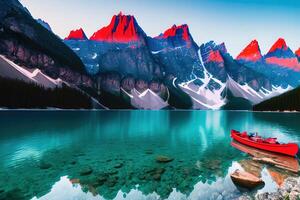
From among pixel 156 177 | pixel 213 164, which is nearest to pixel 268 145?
pixel 213 164

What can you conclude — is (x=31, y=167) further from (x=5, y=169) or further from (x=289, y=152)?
(x=289, y=152)

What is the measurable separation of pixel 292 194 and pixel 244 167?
1232 cm

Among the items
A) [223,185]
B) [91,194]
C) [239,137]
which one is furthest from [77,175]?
[239,137]

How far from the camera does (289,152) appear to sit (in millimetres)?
35375

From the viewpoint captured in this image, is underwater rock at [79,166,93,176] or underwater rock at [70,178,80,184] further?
underwater rock at [79,166,93,176]

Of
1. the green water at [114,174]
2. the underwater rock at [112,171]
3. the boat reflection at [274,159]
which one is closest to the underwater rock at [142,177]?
the green water at [114,174]

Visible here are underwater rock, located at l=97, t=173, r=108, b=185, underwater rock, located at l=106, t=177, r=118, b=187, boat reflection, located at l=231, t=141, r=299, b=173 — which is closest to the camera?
underwater rock, located at l=106, t=177, r=118, b=187

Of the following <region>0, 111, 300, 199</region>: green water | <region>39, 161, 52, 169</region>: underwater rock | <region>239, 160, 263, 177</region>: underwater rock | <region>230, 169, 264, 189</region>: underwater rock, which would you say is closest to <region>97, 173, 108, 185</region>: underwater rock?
<region>0, 111, 300, 199</region>: green water

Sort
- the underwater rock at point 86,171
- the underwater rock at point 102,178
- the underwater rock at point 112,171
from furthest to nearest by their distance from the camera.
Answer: the underwater rock at point 112,171 < the underwater rock at point 86,171 < the underwater rock at point 102,178

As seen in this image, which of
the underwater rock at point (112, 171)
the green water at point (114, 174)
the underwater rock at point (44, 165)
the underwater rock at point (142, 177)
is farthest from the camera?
the underwater rock at point (44, 165)

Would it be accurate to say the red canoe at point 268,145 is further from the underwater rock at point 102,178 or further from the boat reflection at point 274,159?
the underwater rock at point 102,178

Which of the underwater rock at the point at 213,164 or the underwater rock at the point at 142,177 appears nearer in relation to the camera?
the underwater rock at the point at 142,177

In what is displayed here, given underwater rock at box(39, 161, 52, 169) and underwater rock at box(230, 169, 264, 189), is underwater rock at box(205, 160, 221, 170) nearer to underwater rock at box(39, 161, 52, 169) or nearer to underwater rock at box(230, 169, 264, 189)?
underwater rock at box(230, 169, 264, 189)

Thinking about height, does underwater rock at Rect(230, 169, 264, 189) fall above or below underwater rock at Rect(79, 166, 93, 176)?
above
